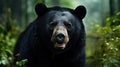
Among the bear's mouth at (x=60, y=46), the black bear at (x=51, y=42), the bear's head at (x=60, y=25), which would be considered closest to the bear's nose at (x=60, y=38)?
the bear's head at (x=60, y=25)

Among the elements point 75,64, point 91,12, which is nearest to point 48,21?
point 75,64

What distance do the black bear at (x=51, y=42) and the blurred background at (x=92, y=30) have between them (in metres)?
0.48

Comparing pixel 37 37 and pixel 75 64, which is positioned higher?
pixel 37 37

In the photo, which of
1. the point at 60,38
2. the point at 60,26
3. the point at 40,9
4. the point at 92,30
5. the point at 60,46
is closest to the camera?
the point at 60,38

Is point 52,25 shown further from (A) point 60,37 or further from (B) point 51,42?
(A) point 60,37

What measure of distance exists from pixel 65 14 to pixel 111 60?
1.37m

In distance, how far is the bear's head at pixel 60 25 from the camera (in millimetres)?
6793

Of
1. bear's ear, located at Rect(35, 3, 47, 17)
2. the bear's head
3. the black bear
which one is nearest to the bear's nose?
the bear's head

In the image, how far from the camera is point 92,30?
11.9 metres

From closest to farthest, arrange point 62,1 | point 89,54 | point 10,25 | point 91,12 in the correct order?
point 89,54, point 10,25, point 62,1, point 91,12

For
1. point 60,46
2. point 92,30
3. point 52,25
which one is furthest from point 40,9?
point 92,30

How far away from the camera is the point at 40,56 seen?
304 inches

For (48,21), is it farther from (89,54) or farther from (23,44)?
(89,54)

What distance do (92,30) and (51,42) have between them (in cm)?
483
